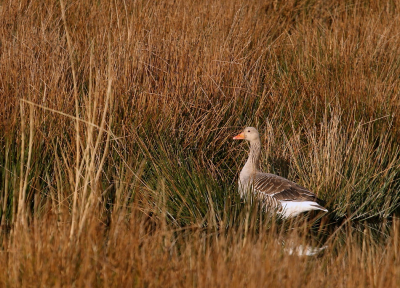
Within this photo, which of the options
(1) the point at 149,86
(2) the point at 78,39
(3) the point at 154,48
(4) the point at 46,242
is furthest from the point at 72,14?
(4) the point at 46,242

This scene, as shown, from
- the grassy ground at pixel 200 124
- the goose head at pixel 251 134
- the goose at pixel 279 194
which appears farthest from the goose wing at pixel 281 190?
the goose head at pixel 251 134

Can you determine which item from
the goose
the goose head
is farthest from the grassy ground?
the goose head

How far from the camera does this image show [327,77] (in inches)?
288

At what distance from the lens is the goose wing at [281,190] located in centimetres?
555

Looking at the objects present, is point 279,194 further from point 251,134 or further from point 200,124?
point 200,124

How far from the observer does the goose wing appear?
5.55m

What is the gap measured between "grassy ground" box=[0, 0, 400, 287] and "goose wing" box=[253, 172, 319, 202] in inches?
9.5

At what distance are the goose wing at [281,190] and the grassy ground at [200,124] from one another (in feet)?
0.79

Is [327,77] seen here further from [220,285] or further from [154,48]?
[220,285]

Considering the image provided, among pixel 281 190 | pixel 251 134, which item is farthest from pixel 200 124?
pixel 281 190

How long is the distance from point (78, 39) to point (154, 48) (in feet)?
3.22

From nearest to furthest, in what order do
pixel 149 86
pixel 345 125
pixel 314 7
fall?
pixel 149 86 → pixel 345 125 → pixel 314 7

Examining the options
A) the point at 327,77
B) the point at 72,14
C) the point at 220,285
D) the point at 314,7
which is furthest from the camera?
the point at 314,7

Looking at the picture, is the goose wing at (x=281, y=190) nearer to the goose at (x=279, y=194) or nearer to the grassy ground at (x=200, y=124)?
the goose at (x=279, y=194)
